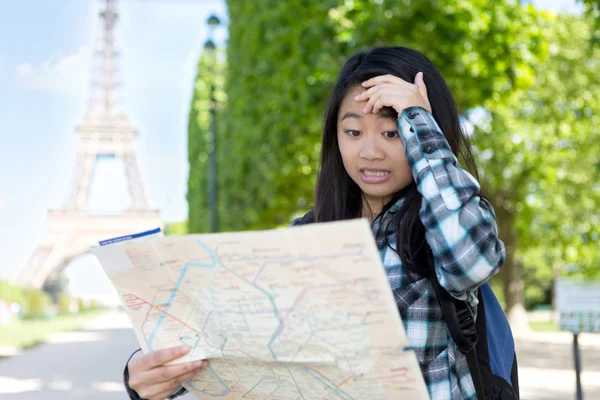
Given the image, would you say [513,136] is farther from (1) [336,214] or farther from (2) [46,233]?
(2) [46,233]

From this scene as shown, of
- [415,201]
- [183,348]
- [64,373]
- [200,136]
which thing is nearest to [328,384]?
[183,348]

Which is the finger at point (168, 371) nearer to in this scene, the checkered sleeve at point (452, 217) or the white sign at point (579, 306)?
the checkered sleeve at point (452, 217)

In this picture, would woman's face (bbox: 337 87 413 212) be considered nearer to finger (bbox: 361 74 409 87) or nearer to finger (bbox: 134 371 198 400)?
finger (bbox: 361 74 409 87)

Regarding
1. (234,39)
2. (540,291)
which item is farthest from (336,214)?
(540,291)

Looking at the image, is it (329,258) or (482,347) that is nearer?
(329,258)

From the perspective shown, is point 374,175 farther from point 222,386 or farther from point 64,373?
point 64,373

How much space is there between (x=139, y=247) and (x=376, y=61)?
72cm

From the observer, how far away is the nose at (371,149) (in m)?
1.61

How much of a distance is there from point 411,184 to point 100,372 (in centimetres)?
1017

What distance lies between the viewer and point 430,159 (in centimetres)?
146

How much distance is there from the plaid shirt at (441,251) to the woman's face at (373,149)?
0.08 meters

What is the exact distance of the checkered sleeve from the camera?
1354 mm

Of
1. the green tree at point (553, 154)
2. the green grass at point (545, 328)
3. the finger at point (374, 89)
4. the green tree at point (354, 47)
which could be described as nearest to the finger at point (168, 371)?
the finger at point (374, 89)

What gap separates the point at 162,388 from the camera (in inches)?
60.2
